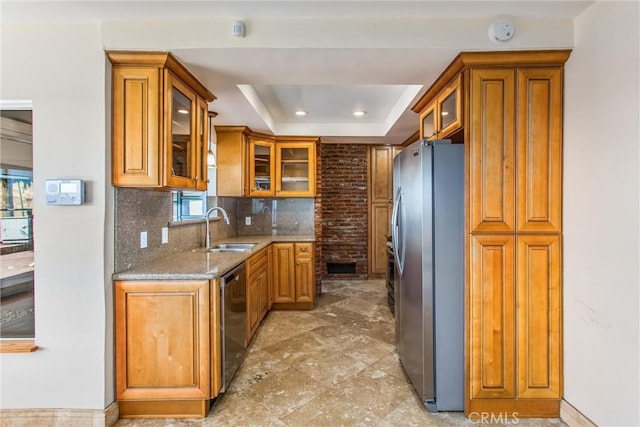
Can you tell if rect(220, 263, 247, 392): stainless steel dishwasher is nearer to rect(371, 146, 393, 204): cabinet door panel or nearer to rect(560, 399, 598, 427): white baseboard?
rect(560, 399, 598, 427): white baseboard

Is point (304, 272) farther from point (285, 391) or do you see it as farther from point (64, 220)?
point (64, 220)

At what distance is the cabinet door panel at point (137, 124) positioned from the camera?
6.34 feet

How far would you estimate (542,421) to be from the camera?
1.90 m

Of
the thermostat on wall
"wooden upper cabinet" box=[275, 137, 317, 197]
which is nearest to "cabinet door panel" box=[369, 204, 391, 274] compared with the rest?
"wooden upper cabinet" box=[275, 137, 317, 197]

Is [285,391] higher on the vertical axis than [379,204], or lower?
lower

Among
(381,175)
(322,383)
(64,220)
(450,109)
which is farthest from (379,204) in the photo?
(64,220)

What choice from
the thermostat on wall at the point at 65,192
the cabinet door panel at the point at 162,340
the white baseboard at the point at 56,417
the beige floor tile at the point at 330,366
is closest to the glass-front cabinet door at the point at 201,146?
the thermostat on wall at the point at 65,192

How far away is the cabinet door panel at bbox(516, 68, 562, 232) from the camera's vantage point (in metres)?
1.92

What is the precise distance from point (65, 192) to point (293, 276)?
8.35 feet

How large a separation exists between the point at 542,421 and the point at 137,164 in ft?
9.84

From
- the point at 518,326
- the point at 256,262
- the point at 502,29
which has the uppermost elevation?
the point at 502,29

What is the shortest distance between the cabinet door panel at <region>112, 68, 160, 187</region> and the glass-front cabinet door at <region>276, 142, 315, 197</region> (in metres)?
2.31

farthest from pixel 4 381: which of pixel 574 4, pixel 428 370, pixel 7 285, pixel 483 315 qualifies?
pixel 574 4

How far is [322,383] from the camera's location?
7.53 feet
